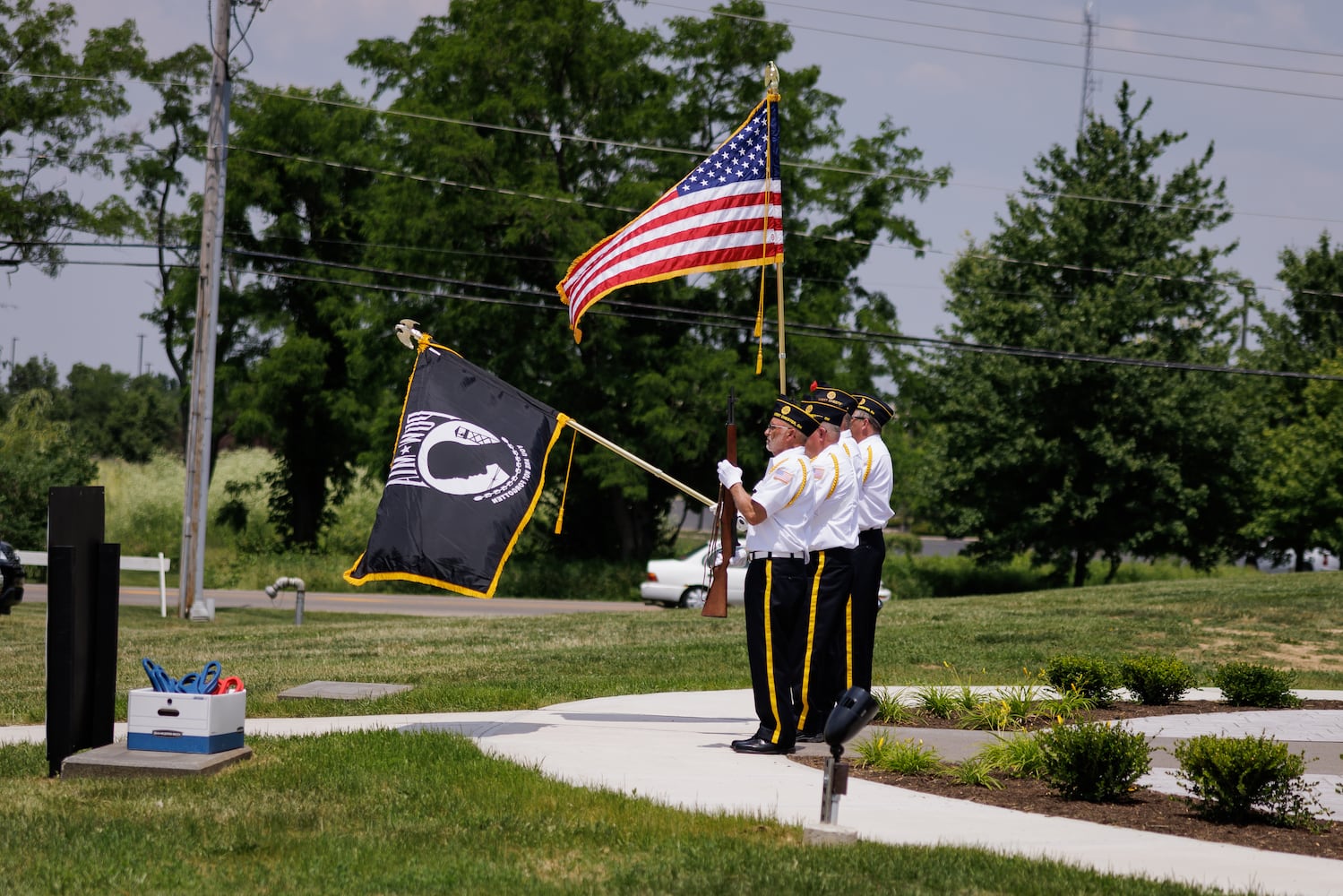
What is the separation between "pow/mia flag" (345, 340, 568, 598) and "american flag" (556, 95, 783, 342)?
106 cm

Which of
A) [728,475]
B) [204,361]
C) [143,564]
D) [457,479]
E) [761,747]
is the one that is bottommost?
[143,564]

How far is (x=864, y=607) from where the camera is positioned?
351 inches

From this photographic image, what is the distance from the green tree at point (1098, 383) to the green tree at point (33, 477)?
21.9 m

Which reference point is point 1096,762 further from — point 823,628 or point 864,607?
point 864,607

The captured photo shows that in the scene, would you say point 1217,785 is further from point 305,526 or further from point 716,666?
point 305,526

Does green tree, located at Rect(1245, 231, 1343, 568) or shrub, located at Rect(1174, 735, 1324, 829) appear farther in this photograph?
green tree, located at Rect(1245, 231, 1343, 568)

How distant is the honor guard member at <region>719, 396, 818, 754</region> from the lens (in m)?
8.33

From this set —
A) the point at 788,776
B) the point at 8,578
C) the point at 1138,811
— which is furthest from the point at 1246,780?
the point at 8,578

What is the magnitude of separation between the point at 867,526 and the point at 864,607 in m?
0.71

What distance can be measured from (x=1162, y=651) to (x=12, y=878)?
42.2 ft

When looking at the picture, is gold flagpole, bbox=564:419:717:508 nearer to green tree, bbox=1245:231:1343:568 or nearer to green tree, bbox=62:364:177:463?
green tree, bbox=1245:231:1343:568

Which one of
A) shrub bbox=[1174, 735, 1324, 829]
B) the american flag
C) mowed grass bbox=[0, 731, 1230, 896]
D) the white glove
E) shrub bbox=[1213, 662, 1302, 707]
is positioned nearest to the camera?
mowed grass bbox=[0, 731, 1230, 896]

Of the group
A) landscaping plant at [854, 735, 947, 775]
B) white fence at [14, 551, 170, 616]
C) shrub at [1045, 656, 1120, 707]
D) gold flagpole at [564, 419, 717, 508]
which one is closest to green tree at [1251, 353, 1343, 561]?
white fence at [14, 551, 170, 616]

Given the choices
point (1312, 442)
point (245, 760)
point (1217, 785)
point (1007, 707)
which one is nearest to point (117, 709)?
point (245, 760)
